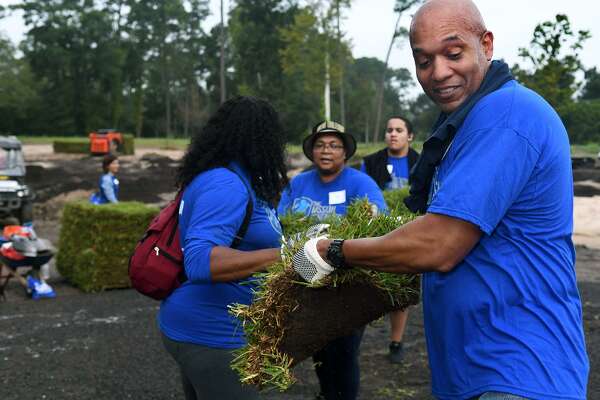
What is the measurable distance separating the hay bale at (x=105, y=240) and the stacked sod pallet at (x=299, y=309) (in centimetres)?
Answer: 780

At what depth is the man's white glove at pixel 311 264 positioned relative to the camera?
1920 mm

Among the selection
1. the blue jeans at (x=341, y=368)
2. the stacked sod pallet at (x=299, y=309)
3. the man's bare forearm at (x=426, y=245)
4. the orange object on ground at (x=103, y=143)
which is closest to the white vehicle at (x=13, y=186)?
the blue jeans at (x=341, y=368)

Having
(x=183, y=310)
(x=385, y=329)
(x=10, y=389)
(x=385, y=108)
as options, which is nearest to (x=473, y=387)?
(x=183, y=310)

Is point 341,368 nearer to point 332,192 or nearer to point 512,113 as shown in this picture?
point 332,192

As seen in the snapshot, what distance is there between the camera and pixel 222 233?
2447 mm

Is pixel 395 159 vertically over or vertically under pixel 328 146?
under

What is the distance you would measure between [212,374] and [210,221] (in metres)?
0.60

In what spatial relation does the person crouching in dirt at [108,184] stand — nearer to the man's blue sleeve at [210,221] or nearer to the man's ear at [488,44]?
the man's blue sleeve at [210,221]

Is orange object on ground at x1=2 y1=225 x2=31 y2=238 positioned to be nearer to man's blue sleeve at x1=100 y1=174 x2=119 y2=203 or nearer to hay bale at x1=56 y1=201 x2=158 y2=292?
hay bale at x1=56 y1=201 x2=158 y2=292

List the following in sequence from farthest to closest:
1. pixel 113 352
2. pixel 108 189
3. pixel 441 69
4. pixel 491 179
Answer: pixel 108 189 → pixel 113 352 → pixel 441 69 → pixel 491 179

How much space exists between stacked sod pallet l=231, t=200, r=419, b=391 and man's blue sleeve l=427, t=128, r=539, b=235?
50 centimetres

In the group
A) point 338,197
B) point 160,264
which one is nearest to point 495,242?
point 160,264

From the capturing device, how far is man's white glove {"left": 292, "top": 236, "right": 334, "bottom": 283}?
1920 mm

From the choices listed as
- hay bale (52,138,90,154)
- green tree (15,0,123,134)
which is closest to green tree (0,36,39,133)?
green tree (15,0,123,134)
